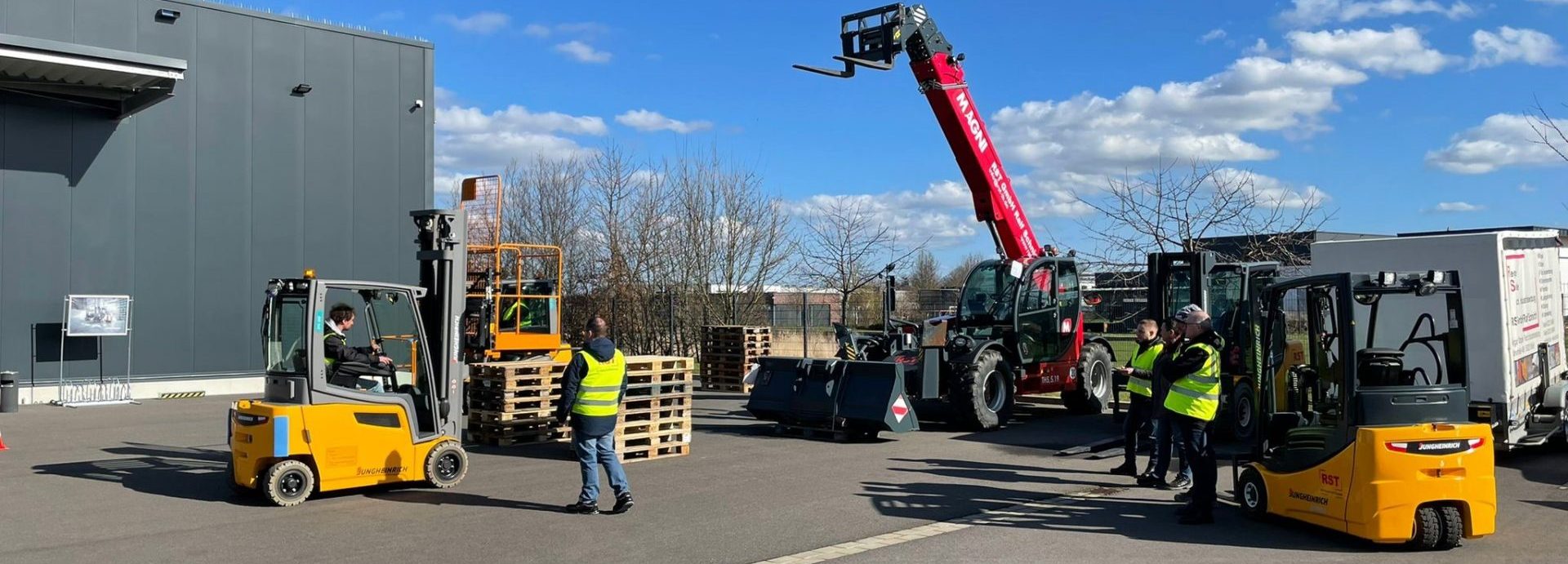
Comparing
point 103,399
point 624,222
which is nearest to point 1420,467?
point 103,399

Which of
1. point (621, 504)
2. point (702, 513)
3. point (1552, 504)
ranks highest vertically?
point (621, 504)

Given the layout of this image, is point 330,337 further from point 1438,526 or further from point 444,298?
point 1438,526

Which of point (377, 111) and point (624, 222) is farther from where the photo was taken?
point (624, 222)

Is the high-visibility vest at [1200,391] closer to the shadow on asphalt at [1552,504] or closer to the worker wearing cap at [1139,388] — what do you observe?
the worker wearing cap at [1139,388]

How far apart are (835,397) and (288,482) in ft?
21.9

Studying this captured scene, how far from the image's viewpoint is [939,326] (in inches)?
650

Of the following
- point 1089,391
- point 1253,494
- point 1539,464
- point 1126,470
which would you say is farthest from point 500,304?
point 1539,464

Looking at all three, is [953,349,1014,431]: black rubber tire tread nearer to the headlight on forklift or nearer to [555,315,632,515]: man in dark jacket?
[555,315,632,515]: man in dark jacket

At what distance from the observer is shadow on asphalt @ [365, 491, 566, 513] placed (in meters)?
9.72

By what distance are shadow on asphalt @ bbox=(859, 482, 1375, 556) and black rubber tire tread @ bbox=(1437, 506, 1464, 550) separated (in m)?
0.48

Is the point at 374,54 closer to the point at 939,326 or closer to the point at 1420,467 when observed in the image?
the point at 939,326

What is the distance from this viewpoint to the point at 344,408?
989 centimetres

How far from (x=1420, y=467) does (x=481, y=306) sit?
13.5m

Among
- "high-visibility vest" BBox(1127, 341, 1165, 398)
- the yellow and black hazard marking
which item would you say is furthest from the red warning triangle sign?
the yellow and black hazard marking
